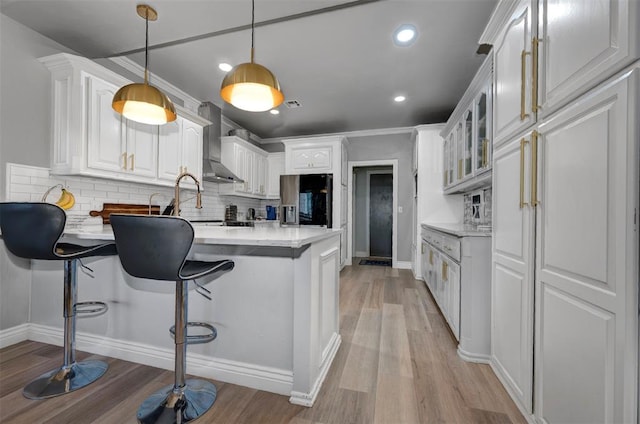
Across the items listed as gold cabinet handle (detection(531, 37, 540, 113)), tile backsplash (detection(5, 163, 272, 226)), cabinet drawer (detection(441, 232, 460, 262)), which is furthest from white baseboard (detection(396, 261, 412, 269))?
gold cabinet handle (detection(531, 37, 540, 113))

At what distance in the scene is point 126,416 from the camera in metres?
A: 1.39

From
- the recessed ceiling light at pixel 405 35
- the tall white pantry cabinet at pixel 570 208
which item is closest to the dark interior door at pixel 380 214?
the recessed ceiling light at pixel 405 35

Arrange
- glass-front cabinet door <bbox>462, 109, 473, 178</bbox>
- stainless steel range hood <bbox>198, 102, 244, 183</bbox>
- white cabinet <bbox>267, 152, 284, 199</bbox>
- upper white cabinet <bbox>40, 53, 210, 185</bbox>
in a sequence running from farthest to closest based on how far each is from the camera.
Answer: white cabinet <bbox>267, 152, 284, 199</bbox>
stainless steel range hood <bbox>198, 102, 244, 183</bbox>
glass-front cabinet door <bbox>462, 109, 473, 178</bbox>
upper white cabinet <bbox>40, 53, 210, 185</bbox>

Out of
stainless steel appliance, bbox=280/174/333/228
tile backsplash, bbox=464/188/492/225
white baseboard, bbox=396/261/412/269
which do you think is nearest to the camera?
tile backsplash, bbox=464/188/492/225

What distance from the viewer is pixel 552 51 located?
1160 mm

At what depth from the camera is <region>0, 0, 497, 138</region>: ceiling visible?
7.04 feet

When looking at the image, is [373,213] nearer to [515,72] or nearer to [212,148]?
[212,148]

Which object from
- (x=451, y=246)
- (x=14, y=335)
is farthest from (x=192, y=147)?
(x=451, y=246)

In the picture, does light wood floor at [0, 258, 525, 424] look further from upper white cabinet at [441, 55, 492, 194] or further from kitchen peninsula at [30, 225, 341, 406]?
upper white cabinet at [441, 55, 492, 194]

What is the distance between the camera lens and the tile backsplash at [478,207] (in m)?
2.96

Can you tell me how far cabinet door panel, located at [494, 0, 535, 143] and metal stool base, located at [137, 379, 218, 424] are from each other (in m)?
2.20

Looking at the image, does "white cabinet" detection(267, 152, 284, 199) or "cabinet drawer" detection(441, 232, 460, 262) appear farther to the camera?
"white cabinet" detection(267, 152, 284, 199)

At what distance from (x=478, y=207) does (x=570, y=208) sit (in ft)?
7.70

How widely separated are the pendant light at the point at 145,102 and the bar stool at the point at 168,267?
40.8 inches
